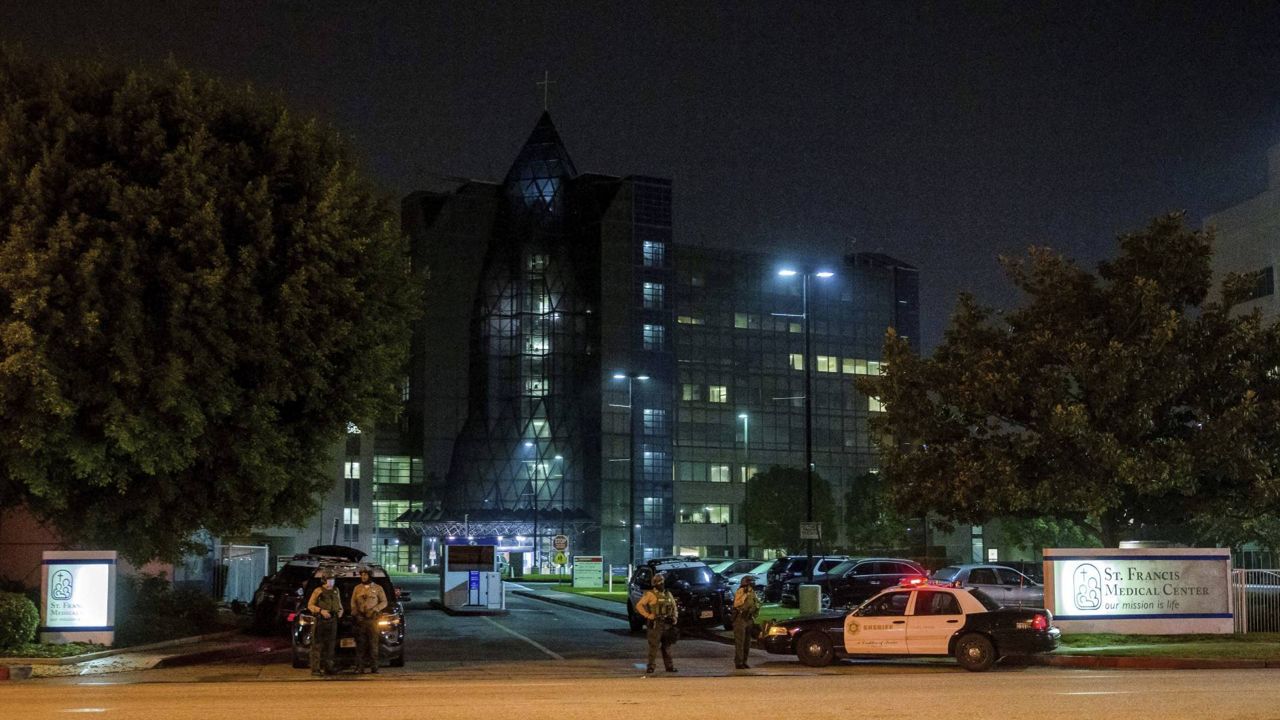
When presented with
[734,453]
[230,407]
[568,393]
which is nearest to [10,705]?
[230,407]

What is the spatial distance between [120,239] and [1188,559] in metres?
20.9

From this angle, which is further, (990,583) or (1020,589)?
(990,583)

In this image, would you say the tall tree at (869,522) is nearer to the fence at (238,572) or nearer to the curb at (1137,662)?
the fence at (238,572)

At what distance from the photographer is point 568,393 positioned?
116688 millimetres

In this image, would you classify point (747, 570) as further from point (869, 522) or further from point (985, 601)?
point (869, 522)

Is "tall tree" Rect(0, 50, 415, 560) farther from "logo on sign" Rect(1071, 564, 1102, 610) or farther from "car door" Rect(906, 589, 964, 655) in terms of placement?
"logo on sign" Rect(1071, 564, 1102, 610)

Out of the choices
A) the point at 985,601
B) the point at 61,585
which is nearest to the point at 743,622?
the point at 985,601

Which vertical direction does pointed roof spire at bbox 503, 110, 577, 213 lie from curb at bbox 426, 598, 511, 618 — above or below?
above

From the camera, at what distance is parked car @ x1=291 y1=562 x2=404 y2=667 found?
2136cm

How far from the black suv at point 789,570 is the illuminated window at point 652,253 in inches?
2839

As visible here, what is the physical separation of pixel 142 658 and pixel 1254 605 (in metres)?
21.7

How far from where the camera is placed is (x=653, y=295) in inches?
4582

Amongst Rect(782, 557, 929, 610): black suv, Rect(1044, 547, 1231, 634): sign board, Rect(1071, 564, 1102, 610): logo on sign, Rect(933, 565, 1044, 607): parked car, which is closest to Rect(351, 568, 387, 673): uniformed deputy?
Rect(1044, 547, 1231, 634): sign board

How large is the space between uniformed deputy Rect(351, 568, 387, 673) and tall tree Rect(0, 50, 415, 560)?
4.21m
